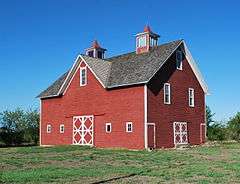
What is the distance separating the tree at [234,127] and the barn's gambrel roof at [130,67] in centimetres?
545

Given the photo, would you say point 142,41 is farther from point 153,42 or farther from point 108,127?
point 108,127

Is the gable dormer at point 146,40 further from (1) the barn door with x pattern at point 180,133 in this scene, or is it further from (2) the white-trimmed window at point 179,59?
(1) the barn door with x pattern at point 180,133

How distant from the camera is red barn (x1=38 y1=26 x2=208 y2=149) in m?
32.8

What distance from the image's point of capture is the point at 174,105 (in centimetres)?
3516

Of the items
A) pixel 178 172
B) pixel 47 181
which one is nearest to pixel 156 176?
pixel 178 172

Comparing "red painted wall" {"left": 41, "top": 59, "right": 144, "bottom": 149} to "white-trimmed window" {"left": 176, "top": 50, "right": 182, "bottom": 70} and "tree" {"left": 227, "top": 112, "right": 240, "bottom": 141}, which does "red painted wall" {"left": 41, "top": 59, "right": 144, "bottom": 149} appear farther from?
"tree" {"left": 227, "top": 112, "right": 240, "bottom": 141}

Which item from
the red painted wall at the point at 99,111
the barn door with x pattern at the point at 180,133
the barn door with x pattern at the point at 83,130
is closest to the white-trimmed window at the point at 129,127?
the red painted wall at the point at 99,111

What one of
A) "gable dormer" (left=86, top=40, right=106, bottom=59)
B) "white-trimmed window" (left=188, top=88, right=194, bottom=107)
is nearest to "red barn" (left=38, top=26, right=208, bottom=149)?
"white-trimmed window" (left=188, top=88, right=194, bottom=107)

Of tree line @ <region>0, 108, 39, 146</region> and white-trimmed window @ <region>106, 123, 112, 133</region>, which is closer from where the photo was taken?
white-trimmed window @ <region>106, 123, 112, 133</region>

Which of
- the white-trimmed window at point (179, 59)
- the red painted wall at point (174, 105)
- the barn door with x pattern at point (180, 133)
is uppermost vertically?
the white-trimmed window at point (179, 59)

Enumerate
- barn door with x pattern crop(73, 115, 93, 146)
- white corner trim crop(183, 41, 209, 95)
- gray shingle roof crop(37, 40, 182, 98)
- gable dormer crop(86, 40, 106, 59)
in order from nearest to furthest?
gray shingle roof crop(37, 40, 182, 98), barn door with x pattern crop(73, 115, 93, 146), white corner trim crop(183, 41, 209, 95), gable dormer crop(86, 40, 106, 59)

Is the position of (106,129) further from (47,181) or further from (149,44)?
(47,181)

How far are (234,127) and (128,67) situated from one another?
Result: 14645mm

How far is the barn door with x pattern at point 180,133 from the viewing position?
34.9 m
